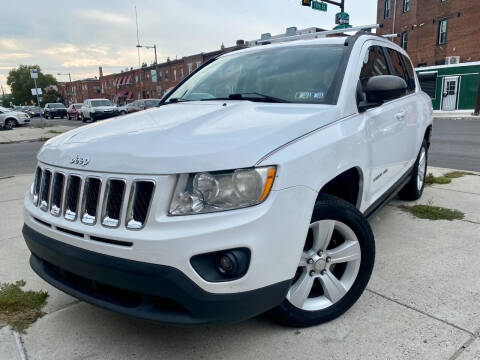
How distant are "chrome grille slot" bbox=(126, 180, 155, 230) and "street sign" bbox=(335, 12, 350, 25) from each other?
13.8 metres

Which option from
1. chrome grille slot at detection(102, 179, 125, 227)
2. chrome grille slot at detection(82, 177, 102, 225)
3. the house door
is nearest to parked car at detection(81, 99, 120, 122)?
the house door

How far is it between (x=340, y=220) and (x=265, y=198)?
0.66 metres

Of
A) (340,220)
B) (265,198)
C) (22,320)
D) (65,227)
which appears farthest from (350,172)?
(22,320)

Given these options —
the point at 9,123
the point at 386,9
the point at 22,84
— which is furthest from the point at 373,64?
the point at 22,84

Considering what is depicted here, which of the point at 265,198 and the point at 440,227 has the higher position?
the point at 265,198

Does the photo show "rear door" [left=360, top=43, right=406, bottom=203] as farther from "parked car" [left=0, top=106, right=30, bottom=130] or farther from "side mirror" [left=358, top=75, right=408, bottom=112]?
"parked car" [left=0, top=106, right=30, bottom=130]

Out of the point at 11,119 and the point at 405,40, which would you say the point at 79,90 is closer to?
the point at 11,119

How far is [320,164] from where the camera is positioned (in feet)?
6.90

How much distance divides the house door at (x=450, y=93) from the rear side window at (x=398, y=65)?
82.3 ft

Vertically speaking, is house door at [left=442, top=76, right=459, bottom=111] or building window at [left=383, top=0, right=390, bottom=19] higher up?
building window at [left=383, top=0, right=390, bottom=19]

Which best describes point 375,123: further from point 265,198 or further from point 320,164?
point 265,198

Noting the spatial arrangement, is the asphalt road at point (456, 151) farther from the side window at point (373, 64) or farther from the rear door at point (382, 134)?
the side window at point (373, 64)

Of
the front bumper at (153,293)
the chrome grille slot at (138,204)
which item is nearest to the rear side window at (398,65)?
the front bumper at (153,293)

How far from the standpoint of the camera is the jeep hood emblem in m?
2.04
